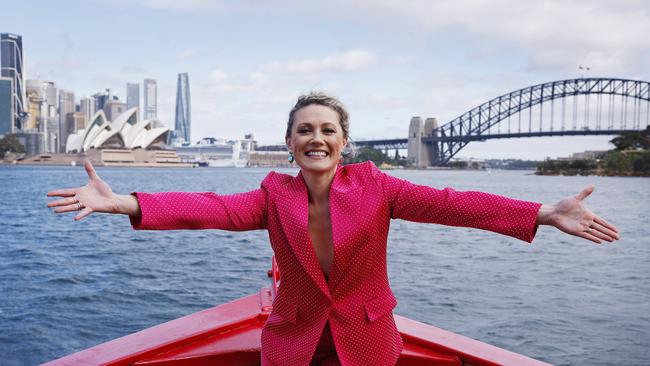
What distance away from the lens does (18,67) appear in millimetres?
128500

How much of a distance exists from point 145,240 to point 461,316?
30.1 ft

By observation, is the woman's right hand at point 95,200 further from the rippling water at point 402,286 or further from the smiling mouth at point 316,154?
the rippling water at point 402,286

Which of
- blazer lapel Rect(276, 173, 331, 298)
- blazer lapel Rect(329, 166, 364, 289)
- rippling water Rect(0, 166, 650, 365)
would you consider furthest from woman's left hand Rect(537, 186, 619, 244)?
rippling water Rect(0, 166, 650, 365)

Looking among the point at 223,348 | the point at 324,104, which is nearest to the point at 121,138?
the point at 223,348

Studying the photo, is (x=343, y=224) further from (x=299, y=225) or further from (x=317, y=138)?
(x=317, y=138)

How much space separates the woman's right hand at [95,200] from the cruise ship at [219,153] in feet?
330

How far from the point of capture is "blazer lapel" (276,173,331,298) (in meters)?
1.69

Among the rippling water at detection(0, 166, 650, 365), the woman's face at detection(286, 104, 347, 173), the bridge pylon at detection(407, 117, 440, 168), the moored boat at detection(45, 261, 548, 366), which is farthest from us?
the bridge pylon at detection(407, 117, 440, 168)

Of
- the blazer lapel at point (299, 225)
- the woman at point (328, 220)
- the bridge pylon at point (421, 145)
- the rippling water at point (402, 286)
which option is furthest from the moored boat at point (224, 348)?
the bridge pylon at point (421, 145)

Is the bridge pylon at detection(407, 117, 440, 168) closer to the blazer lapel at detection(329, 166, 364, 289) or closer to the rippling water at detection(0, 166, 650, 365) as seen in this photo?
the rippling water at detection(0, 166, 650, 365)

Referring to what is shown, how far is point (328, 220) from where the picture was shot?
5.79 ft

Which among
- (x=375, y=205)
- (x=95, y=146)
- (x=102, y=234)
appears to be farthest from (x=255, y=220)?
(x=95, y=146)

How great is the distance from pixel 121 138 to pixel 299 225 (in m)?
75.3

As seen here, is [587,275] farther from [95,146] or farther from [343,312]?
[95,146]
